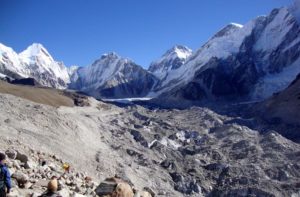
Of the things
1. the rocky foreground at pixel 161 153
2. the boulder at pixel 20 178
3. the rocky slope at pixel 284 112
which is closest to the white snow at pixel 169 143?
the rocky foreground at pixel 161 153

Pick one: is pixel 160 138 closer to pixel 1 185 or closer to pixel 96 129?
pixel 96 129

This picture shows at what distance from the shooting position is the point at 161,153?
233 ft

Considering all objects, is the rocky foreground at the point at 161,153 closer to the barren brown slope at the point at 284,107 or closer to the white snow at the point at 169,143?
the white snow at the point at 169,143

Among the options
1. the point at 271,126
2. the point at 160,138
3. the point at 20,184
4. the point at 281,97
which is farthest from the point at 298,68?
the point at 20,184

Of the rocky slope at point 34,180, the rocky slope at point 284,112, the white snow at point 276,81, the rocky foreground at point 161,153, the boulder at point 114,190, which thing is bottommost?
the boulder at point 114,190

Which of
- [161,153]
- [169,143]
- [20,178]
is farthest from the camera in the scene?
[169,143]

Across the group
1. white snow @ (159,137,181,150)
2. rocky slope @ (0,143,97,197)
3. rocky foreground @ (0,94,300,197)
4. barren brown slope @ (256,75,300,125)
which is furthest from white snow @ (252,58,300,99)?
rocky slope @ (0,143,97,197)

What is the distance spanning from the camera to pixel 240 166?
65.8m

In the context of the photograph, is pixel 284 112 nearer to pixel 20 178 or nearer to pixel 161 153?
pixel 161 153

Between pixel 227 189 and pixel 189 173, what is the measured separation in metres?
7.34

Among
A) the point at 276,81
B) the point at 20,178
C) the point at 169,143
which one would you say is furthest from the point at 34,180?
the point at 276,81

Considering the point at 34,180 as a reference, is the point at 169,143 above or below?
above

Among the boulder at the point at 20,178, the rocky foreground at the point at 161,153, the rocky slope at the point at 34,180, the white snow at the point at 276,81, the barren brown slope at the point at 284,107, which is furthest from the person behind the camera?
the white snow at the point at 276,81

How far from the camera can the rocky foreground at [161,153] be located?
5194 cm
